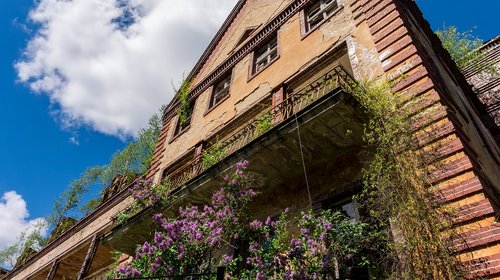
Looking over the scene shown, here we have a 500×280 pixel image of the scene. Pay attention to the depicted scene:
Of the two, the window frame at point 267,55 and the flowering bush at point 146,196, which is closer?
the flowering bush at point 146,196

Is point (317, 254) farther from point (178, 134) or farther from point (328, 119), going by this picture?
point (178, 134)

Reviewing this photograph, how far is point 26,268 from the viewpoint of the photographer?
20031mm

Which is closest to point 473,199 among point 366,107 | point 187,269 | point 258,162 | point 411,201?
point 411,201

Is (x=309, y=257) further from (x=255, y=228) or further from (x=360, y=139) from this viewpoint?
(x=360, y=139)

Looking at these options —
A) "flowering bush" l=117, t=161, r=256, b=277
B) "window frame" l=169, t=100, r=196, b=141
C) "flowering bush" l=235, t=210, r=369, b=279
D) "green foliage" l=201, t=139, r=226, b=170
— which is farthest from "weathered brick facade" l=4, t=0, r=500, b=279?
"flowering bush" l=235, t=210, r=369, b=279

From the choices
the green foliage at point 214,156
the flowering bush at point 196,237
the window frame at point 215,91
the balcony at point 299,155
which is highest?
the window frame at point 215,91

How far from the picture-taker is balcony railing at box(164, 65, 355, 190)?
801 cm

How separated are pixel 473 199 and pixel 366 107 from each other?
223cm

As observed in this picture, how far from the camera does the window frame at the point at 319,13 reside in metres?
10.0

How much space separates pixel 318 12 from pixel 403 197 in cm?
801

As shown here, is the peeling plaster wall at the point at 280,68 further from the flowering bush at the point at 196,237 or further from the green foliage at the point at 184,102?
the flowering bush at the point at 196,237

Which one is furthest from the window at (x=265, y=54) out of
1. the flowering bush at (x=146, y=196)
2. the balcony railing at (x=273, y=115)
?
the flowering bush at (x=146, y=196)

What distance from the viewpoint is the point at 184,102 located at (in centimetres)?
1496

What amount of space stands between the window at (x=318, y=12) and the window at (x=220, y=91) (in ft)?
12.7
